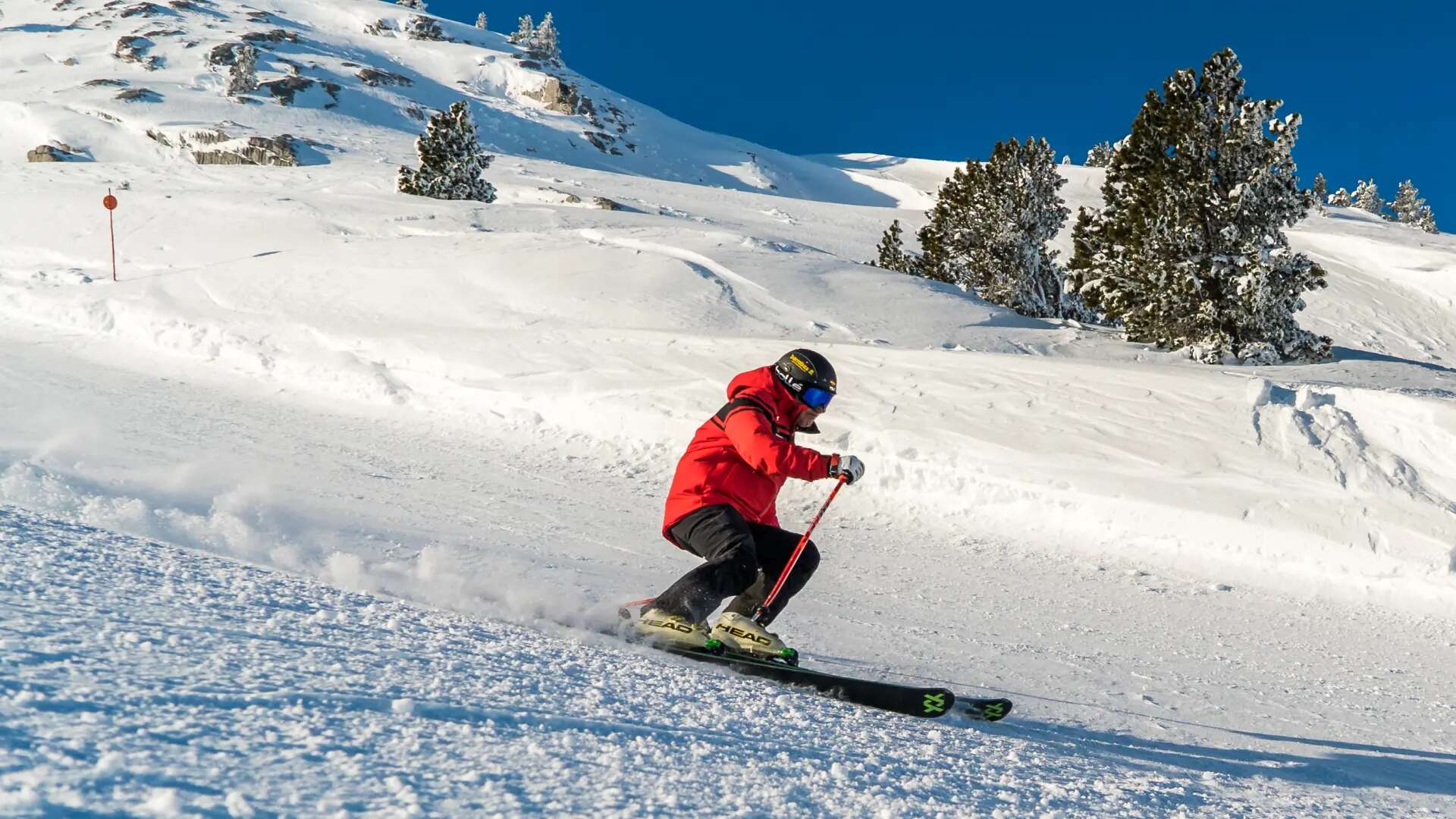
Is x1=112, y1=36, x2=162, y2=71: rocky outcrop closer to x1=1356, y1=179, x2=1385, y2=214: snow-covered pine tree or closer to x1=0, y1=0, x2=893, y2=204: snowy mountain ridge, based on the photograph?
x1=0, y1=0, x2=893, y2=204: snowy mountain ridge

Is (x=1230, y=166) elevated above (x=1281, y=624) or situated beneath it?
elevated above

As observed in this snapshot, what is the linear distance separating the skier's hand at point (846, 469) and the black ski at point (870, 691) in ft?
2.83

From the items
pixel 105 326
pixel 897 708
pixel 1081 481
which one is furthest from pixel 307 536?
pixel 105 326

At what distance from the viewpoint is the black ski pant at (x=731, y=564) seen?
14.2ft

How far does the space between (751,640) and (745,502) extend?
0.67 meters

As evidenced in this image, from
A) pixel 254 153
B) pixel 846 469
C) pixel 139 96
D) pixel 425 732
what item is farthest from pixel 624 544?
pixel 139 96

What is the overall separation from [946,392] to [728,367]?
9.18ft

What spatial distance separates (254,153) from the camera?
168 feet

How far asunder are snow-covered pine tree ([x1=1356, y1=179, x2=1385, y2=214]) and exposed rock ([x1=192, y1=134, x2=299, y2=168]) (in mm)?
78206

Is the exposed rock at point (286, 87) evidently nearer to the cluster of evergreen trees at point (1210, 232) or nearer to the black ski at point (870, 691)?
the cluster of evergreen trees at point (1210, 232)

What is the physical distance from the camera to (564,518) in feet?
25.7

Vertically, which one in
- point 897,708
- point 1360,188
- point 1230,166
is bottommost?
point 897,708

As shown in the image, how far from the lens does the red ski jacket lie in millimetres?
4246

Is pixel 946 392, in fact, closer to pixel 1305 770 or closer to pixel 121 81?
pixel 1305 770
